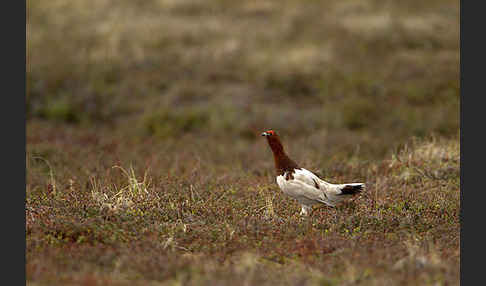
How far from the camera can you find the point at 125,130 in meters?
13.3

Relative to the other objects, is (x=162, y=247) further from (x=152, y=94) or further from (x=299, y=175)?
(x=152, y=94)

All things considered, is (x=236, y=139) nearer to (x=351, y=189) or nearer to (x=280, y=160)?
(x=280, y=160)

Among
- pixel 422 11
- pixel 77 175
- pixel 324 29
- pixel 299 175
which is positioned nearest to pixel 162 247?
pixel 299 175

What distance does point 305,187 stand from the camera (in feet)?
20.6

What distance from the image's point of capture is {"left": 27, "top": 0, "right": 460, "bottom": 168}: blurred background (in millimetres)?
13438

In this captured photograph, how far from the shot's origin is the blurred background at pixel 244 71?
1344cm

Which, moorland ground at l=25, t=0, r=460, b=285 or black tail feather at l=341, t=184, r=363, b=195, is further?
black tail feather at l=341, t=184, r=363, b=195

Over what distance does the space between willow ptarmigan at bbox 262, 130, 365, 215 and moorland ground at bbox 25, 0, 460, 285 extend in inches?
8.2

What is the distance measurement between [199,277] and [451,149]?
6.60m

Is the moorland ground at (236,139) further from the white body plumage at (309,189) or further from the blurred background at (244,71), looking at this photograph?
the white body plumage at (309,189)

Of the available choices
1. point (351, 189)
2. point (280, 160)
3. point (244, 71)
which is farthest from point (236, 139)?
point (351, 189)

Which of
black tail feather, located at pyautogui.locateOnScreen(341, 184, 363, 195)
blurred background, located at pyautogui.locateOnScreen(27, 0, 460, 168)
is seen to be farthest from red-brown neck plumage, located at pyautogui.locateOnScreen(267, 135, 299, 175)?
blurred background, located at pyautogui.locateOnScreen(27, 0, 460, 168)

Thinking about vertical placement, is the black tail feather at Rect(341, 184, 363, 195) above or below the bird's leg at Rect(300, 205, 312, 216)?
above

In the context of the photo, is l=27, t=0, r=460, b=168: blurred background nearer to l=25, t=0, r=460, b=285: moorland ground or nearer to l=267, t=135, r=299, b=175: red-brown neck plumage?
l=25, t=0, r=460, b=285: moorland ground
